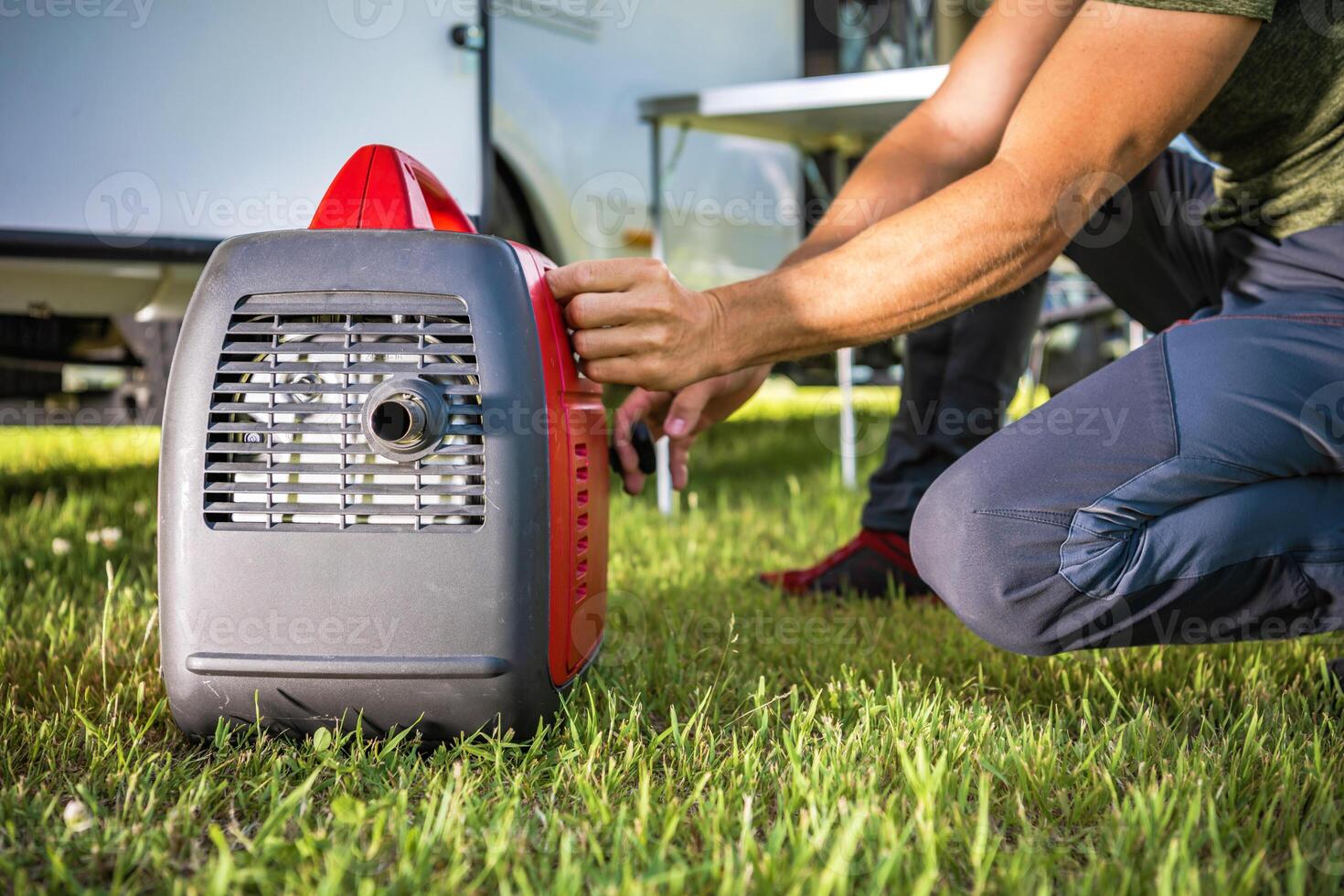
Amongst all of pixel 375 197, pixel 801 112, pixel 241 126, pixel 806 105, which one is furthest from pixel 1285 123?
pixel 241 126

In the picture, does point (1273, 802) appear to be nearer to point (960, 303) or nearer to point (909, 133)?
point (960, 303)

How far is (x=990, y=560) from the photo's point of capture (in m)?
1.24

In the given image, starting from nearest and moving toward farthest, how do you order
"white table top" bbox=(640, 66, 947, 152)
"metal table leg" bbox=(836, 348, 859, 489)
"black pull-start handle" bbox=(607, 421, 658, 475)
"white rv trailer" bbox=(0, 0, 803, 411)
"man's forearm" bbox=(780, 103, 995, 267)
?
1. "black pull-start handle" bbox=(607, 421, 658, 475)
2. "man's forearm" bbox=(780, 103, 995, 267)
3. "white rv trailer" bbox=(0, 0, 803, 411)
4. "white table top" bbox=(640, 66, 947, 152)
5. "metal table leg" bbox=(836, 348, 859, 489)

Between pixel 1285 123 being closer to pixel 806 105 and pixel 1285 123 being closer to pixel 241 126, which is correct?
pixel 806 105

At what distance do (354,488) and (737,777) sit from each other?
0.45m

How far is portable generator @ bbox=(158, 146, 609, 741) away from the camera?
1.04 metres

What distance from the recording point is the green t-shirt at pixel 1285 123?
4.22 ft

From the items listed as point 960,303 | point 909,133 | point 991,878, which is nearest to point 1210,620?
point 960,303

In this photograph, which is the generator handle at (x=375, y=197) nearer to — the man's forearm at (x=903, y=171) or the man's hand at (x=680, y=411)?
the man's hand at (x=680, y=411)

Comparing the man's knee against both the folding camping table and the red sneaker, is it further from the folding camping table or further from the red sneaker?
the folding camping table

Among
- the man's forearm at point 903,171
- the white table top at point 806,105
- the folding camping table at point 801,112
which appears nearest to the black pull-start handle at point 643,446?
the man's forearm at point 903,171

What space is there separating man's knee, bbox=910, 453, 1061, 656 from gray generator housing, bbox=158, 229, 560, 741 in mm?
479

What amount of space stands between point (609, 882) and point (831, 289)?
25.3 inches

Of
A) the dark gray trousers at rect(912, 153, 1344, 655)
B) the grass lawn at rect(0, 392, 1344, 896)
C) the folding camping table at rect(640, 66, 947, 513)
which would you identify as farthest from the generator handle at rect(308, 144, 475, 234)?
the folding camping table at rect(640, 66, 947, 513)
